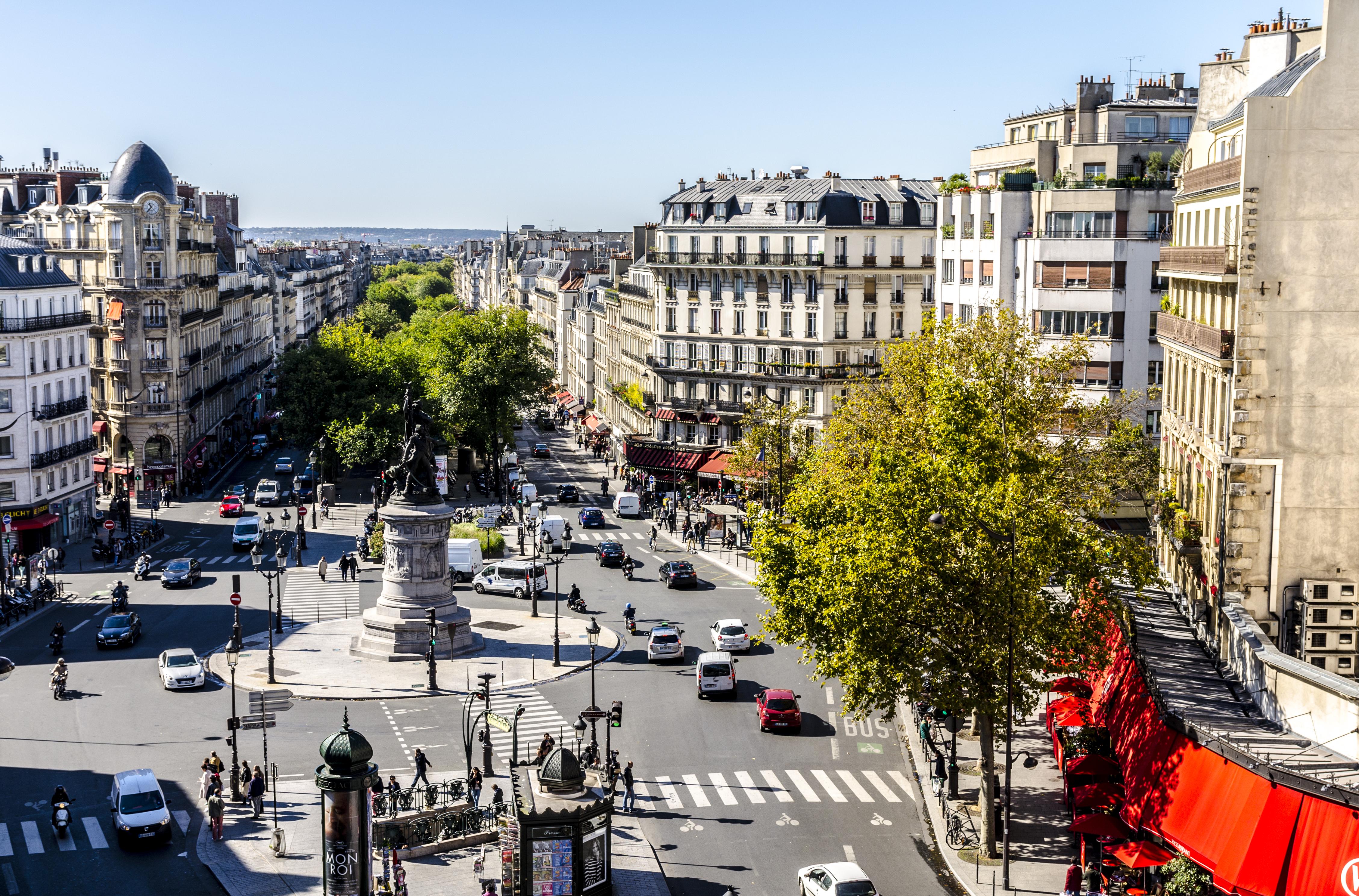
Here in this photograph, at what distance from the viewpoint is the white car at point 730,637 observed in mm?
56875

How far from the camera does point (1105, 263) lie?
6081cm

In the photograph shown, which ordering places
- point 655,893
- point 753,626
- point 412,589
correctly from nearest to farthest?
point 655,893 → point 412,589 → point 753,626

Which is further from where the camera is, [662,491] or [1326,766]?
[662,491]

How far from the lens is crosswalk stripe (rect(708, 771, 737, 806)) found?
40469mm

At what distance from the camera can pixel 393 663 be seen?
182 ft

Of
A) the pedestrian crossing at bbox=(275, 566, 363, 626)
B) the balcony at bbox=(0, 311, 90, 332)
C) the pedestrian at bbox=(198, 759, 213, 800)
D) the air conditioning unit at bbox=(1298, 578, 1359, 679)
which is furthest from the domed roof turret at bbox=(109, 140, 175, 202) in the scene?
the air conditioning unit at bbox=(1298, 578, 1359, 679)

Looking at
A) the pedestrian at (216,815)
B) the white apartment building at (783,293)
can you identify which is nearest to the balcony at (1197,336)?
the pedestrian at (216,815)

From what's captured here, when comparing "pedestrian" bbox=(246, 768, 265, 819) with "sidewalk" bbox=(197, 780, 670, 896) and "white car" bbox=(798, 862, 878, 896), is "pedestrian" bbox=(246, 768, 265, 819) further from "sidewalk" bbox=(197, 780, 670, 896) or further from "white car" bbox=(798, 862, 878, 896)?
"white car" bbox=(798, 862, 878, 896)

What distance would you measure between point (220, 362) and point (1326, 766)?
104 meters

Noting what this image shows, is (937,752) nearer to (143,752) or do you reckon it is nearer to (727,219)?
(143,752)

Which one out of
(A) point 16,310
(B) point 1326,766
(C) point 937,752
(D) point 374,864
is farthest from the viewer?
(A) point 16,310

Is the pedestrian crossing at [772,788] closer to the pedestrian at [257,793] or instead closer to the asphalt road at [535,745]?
the asphalt road at [535,745]

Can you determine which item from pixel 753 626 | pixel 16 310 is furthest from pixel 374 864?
pixel 16 310

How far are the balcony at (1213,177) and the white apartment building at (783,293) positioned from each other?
39141 millimetres
